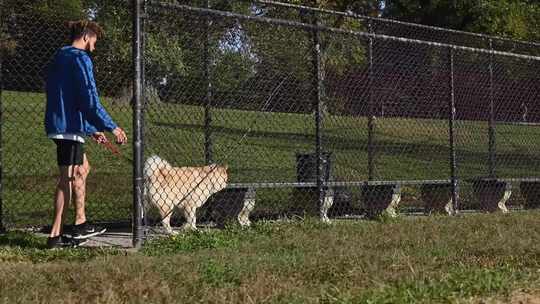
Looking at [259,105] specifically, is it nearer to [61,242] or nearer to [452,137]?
[452,137]

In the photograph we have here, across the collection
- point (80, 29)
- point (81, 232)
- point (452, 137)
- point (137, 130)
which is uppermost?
point (80, 29)

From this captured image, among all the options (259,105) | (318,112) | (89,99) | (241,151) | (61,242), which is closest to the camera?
(89,99)

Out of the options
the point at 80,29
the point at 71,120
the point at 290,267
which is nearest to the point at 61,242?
the point at 71,120

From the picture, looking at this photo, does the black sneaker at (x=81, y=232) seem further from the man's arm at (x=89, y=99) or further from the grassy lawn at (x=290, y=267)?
the man's arm at (x=89, y=99)

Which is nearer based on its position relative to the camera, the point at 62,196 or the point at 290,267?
the point at 290,267

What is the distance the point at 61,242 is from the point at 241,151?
6.69 metres

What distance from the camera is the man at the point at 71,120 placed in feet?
19.1

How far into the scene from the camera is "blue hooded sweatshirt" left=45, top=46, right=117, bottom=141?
5805mm

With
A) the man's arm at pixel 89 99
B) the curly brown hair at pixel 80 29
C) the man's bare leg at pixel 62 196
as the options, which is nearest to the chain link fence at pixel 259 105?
the man's arm at pixel 89 99

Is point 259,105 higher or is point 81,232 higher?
point 259,105

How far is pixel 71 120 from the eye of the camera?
5.86 meters

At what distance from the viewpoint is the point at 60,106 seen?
583 cm

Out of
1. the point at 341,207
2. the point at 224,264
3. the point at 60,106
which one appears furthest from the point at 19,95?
the point at 224,264

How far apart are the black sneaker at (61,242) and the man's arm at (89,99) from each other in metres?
0.98
